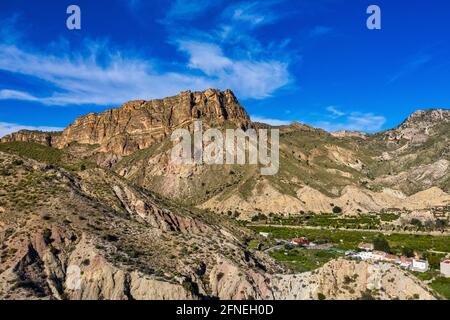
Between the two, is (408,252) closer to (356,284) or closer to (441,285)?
(441,285)

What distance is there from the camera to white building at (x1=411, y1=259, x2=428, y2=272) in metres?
74.4

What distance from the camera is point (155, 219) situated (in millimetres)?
57812

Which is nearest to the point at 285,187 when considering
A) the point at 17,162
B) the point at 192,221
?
the point at 192,221

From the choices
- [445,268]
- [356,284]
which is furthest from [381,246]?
[356,284]

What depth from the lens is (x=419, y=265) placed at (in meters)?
75.6

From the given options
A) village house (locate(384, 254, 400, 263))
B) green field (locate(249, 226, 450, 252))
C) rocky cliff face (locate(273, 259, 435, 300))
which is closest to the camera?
rocky cliff face (locate(273, 259, 435, 300))

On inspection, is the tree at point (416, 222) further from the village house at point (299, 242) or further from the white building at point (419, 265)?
the white building at point (419, 265)

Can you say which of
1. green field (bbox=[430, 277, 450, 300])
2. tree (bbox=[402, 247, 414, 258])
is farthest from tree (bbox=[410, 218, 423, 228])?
green field (bbox=[430, 277, 450, 300])

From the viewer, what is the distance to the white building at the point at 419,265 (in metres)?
74.4

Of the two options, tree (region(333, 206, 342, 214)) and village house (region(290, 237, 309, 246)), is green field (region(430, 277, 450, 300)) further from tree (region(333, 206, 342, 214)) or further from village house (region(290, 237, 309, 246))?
tree (region(333, 206, 342, 214))

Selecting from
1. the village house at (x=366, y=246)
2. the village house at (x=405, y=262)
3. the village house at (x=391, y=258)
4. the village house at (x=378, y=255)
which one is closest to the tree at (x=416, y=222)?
the village house at (x=366, y=246)

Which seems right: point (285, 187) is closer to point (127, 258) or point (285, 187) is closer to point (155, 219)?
point (155, 219)
